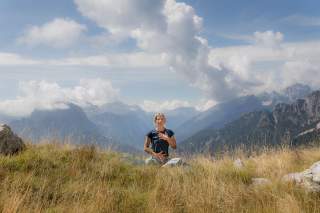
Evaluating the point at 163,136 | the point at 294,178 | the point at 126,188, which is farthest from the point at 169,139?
the point at 294,178

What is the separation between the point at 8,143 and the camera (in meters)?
10.4

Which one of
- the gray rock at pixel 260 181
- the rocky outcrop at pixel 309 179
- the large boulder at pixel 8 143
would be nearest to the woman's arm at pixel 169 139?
the gray rock at pixel 260 181

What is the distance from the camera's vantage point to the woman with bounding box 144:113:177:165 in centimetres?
1283

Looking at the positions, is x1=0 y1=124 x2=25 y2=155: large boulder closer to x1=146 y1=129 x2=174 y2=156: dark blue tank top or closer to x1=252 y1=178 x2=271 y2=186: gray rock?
x1=146 y1=129 x2=174 y2=156: dark blue tank top

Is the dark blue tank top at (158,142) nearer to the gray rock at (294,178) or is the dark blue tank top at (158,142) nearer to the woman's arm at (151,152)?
the woman's arm at (151,152)

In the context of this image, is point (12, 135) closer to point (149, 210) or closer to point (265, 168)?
point (149, 210)

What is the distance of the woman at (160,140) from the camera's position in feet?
42.1

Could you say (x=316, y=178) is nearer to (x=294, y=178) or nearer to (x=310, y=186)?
(x=310, y=186)

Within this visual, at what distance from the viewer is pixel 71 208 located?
20.7 ft

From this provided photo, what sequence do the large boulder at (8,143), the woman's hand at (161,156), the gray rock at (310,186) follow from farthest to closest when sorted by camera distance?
the woman's hand at (161,156), the large boulder at (8,143), the gray rock at (310,186)

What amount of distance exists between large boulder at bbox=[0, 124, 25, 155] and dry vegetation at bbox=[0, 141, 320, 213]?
1.36 feet

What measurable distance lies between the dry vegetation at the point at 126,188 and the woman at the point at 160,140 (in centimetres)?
238

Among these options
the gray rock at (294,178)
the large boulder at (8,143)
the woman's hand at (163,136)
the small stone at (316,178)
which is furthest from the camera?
the woman's hand at (163,136)

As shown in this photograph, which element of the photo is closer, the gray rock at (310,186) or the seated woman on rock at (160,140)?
the gray rock at (310,186)
